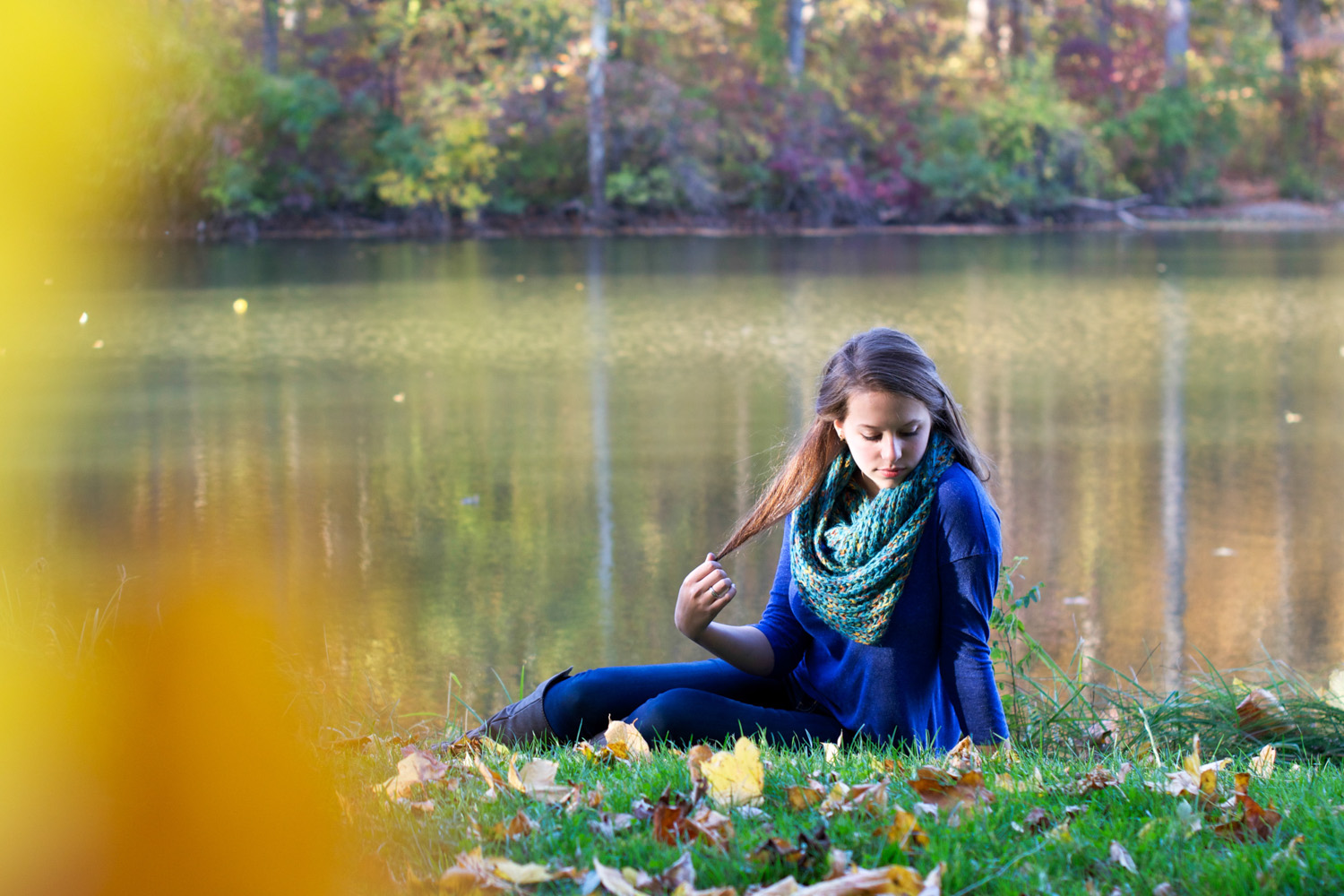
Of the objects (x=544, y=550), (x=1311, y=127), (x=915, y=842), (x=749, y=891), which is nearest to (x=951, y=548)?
(x=915, y=842)

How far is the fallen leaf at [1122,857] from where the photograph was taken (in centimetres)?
226

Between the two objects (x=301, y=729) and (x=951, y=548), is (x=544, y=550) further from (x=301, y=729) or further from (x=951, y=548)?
(x=951, y=548)

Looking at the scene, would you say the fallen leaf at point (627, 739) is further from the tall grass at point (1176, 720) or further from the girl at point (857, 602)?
the tall grass at point (1176, 720)

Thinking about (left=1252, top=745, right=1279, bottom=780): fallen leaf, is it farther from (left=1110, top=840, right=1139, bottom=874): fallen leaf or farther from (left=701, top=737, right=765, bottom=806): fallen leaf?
(left=701, top=737, right=765, bottom=806): fallen leaf

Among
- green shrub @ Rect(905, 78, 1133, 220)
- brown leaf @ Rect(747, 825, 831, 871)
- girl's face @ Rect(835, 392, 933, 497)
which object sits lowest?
brown leaf @ Rect(747, 825, 831, 871)

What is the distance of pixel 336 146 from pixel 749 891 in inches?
1131

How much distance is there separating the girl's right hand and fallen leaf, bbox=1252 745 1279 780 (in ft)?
3.72

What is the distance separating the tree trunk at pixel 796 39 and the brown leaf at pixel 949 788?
1259 inches

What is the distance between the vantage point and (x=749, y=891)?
7.14 ft

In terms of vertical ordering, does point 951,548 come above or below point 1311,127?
below

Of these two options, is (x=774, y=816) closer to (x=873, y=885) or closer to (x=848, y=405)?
(x=873, y=885)

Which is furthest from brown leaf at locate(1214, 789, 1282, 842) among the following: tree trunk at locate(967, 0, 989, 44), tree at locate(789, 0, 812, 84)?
tree trunk at locate(967, 0, 989, 44)

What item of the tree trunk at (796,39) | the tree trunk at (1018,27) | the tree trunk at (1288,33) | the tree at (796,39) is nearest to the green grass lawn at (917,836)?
the tree at (796,39)

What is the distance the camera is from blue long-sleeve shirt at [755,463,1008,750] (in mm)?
2947
